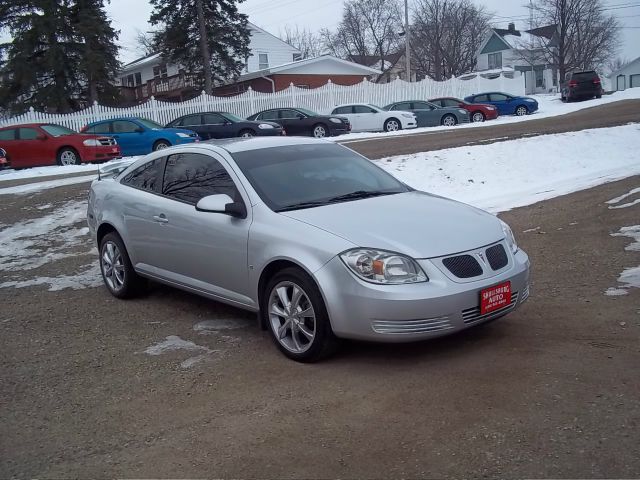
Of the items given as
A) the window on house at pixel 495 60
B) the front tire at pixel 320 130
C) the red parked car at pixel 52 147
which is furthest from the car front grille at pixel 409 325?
the window on house at pixel 495 60

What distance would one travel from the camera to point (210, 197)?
5.46m

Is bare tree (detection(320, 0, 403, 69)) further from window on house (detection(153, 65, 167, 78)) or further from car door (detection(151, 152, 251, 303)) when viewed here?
car door (detection(151, 152, 251, 303))

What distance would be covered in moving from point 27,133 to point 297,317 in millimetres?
18892

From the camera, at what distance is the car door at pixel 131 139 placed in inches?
882

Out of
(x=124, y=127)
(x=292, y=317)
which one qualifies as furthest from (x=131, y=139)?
(x=292, y=317)

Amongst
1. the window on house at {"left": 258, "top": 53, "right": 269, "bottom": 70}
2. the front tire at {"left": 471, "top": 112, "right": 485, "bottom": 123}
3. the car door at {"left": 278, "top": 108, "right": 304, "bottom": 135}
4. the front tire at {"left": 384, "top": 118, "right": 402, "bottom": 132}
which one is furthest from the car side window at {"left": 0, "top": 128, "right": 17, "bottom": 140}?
the window on house at {"left": 258, "top": 53, "right": 269, "bottom": 70}

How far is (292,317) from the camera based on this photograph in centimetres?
496

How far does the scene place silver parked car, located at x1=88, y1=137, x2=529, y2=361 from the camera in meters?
4.57

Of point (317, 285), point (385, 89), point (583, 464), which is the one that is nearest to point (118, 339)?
point (317, 285)

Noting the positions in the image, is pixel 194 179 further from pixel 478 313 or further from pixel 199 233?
pixel 478 313

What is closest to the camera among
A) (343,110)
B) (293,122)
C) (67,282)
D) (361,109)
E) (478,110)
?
(67,282)

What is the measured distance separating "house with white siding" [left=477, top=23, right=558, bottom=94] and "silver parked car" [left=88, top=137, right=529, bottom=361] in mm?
64880

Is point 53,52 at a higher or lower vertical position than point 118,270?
higher

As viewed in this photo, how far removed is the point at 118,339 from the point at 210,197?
4.80ft
